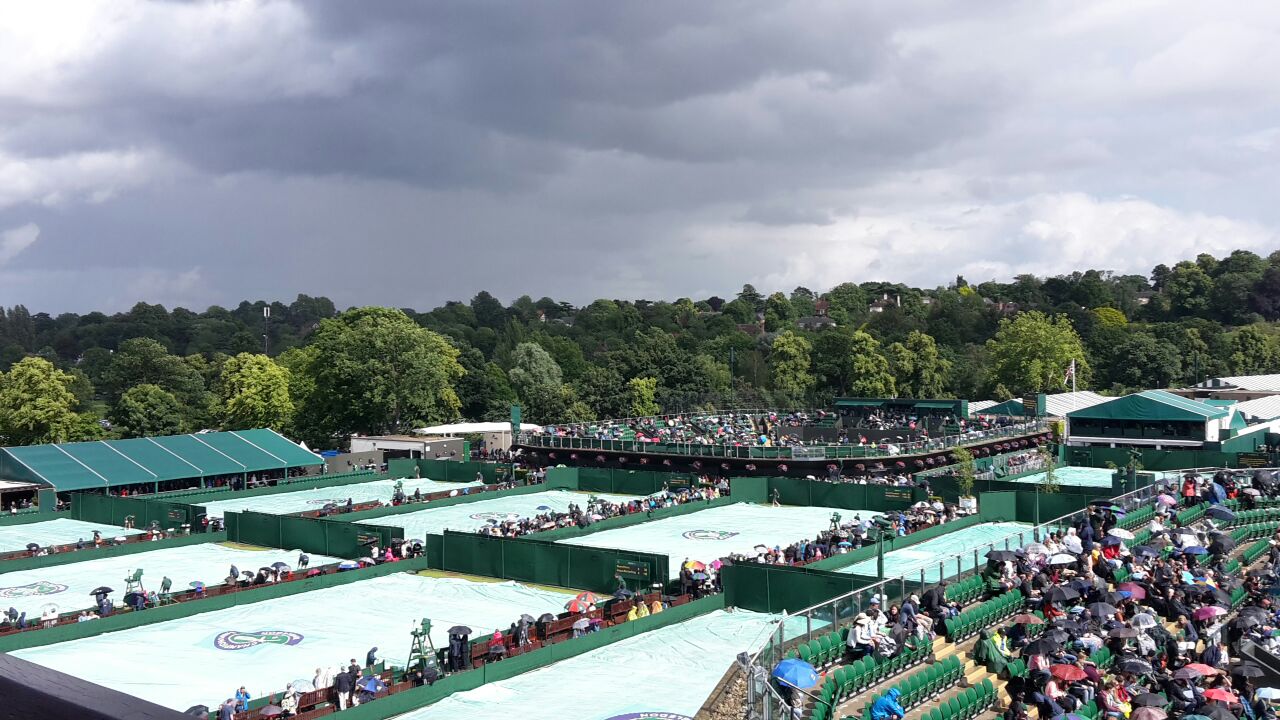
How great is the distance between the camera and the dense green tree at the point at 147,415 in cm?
7262

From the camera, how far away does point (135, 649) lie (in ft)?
82.2

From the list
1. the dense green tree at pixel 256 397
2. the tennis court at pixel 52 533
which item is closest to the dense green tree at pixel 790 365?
the dense green tree at pixel 256 397

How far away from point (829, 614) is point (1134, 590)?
782 centimetres

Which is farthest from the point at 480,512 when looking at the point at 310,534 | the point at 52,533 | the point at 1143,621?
the point at 1143,621

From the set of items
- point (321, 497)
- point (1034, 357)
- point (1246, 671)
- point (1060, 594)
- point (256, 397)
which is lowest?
point (321, 497)

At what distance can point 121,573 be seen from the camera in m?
34.2

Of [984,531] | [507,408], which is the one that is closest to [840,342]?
[507,408]

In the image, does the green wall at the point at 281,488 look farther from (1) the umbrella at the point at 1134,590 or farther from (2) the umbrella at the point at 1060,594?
(1) the umbrella at the point at 1134,590

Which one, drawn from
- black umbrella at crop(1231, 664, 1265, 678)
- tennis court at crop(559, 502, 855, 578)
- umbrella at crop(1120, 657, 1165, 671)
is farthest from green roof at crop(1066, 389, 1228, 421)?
umbrella at crop(1120, 657, 1165, 671)

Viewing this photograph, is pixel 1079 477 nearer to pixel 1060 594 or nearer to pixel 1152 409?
pixel 1152 409

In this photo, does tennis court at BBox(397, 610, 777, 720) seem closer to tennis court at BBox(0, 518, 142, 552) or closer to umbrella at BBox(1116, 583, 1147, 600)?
umbrella at BBox(1116, 583, 1147, 600)

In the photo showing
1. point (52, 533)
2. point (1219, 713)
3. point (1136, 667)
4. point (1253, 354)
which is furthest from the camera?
point (1253, 354)

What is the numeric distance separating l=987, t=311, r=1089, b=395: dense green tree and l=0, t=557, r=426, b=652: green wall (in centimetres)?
7306

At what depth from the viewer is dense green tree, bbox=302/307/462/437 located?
72.2 m
